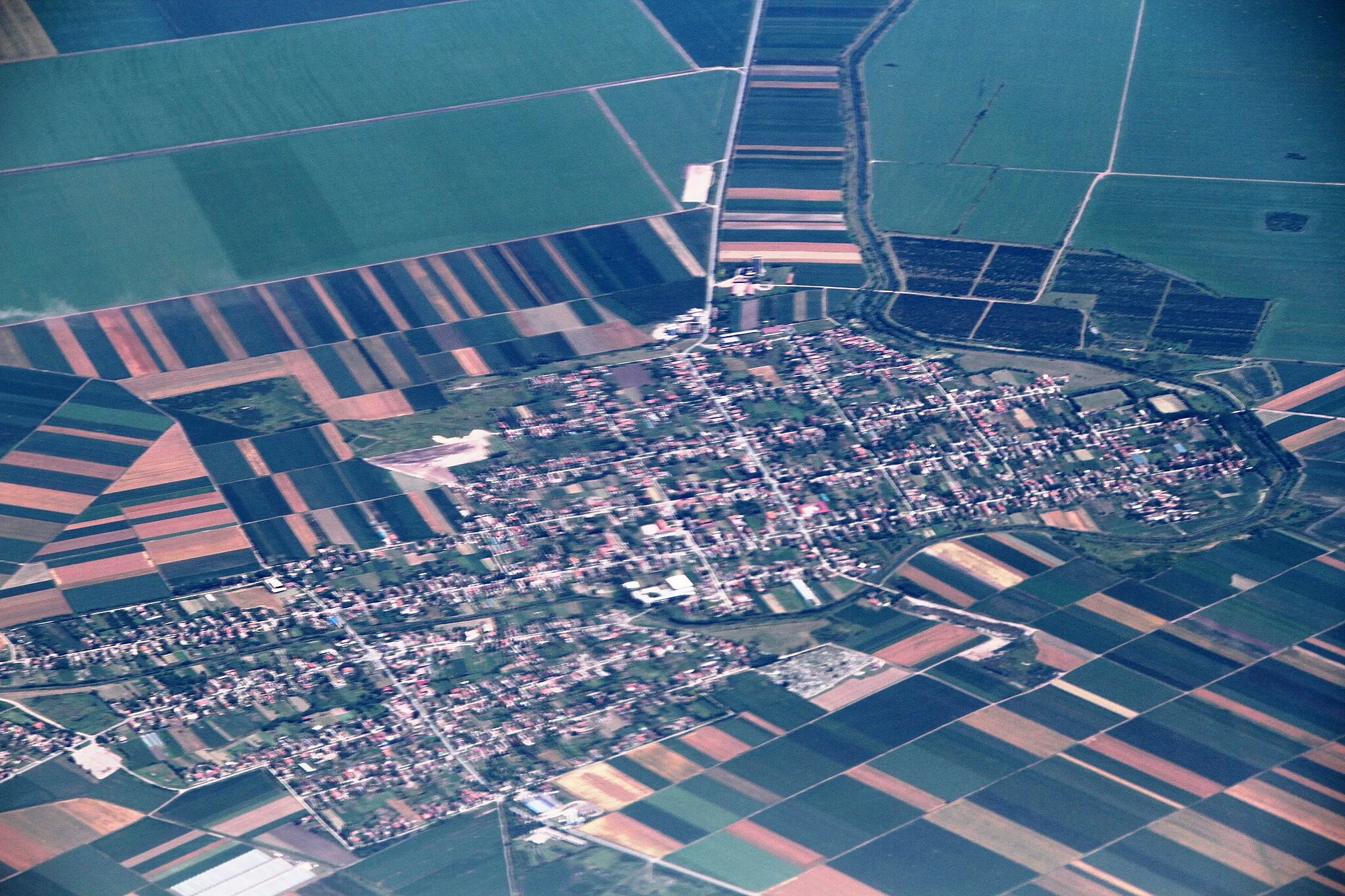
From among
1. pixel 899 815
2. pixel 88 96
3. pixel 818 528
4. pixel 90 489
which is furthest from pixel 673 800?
pixel 88 96

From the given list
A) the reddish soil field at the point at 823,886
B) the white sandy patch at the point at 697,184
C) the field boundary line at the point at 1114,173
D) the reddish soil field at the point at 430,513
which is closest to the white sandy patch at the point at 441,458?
the reddish soil field at the point at 430,513

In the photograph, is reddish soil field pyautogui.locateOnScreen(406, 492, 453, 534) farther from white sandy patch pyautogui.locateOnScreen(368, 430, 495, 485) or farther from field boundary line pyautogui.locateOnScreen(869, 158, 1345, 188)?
field boundary line pyautogui.locateOnScreen(869, 158, 1345, 188)

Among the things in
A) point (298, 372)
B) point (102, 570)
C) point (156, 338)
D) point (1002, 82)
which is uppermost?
point (1002, 82)

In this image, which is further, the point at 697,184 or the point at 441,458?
the point at 697,184

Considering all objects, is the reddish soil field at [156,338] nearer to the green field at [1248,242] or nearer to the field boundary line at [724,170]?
the field boundary line at [724,170]

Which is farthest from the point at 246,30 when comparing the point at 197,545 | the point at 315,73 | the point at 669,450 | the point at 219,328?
the point at 669,450

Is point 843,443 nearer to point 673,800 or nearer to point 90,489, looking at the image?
point 673,800

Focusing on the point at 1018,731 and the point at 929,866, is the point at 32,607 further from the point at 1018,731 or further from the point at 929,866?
the point at 1018,731
